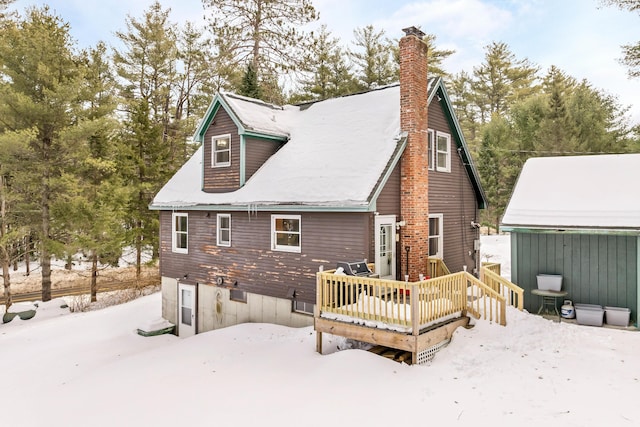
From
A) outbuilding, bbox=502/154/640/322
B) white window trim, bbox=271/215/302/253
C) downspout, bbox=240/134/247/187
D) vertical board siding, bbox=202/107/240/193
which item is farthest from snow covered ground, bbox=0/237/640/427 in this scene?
vertical board siding, bbox=202/107/240/193

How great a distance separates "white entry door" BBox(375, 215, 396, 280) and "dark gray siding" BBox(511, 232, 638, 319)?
3.51m

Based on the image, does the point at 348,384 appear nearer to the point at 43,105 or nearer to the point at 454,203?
the point at 454,203

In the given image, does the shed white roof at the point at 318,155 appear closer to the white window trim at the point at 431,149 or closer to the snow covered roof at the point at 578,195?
the white window trim at the point at 431,149

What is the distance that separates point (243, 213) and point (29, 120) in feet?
44.7

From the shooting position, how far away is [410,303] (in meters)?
8.57

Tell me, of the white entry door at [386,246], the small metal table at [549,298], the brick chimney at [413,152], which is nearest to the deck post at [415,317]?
the white entry door at [386,246]

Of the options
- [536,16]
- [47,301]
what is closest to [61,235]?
[47,301]

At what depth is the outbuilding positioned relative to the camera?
1066 cm

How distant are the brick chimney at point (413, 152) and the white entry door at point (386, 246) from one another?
0.29 m

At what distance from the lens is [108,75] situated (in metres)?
30.0

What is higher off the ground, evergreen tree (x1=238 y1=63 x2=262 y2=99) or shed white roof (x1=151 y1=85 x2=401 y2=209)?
evergreen tree (x1=238 y1=63 x2=262 y2=99)

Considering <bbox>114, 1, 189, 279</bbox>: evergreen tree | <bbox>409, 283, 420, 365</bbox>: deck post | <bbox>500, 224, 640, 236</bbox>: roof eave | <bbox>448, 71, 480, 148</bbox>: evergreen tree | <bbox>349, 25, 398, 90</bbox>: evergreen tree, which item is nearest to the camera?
<bbox>409, 283, 420, 365</bbox>: deck post

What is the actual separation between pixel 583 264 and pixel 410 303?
5.89 metres

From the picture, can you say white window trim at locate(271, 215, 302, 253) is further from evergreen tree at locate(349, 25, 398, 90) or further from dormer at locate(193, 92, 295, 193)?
evergreen tree at locate(349, 25, 398, 90)
